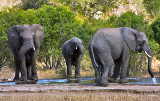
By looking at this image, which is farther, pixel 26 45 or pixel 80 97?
pixel 26 45

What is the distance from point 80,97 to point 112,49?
13.2ft

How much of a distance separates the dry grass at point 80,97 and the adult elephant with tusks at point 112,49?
2.38 metres

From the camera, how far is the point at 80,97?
13180mm

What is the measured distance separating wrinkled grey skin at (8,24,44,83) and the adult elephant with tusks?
334cm

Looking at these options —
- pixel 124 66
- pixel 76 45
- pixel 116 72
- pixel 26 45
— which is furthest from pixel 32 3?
pixel 124 66

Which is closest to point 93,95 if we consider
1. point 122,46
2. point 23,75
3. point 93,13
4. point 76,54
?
point 122,46

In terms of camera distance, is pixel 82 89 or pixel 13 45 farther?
pixel 13 45

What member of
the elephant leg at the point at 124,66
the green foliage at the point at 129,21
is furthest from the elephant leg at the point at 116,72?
the green foliage at the point at 129,21

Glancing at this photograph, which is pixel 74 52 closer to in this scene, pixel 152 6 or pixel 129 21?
pixel 129 21

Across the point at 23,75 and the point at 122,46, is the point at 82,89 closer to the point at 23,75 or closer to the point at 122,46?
the point at 122,46

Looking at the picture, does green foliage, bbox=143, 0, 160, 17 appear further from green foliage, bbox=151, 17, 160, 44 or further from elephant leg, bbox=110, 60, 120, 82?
elephant leg, bbox=110, 60, 120, 82

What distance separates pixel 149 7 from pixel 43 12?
40.0 meters

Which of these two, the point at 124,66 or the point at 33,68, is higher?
the point at 124,66

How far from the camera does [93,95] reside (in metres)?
13.3
